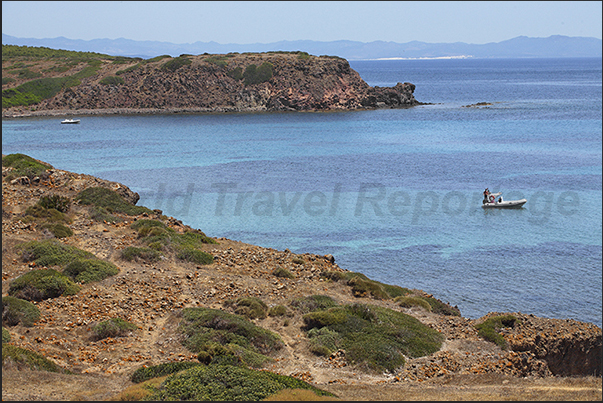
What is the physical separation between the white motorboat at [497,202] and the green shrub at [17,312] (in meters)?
33.0

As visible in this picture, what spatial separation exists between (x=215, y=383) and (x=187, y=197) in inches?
1332

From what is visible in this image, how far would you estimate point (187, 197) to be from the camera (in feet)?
145

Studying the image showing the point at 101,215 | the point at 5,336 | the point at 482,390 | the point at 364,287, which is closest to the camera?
the point at 482,390

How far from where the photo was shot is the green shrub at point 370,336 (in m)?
15.1

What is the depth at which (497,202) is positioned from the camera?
40.3 meters

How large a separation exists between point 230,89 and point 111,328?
101859 mm

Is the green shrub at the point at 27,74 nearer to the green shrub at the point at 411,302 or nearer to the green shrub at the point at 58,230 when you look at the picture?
the green shrub at the point at 58,230

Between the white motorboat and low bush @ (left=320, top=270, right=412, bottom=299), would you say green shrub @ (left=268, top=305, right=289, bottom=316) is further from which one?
the white motorboat

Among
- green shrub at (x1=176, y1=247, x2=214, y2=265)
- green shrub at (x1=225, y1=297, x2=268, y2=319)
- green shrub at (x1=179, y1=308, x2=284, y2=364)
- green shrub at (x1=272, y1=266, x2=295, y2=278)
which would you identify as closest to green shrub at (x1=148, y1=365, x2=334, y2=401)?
green shrub at (x1=179, y1=308, x2=284, y2=364)

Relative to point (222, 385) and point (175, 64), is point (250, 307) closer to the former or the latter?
point (222, 385)

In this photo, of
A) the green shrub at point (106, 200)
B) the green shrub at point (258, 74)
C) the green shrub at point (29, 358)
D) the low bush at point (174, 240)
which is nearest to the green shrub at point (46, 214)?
the green shrub at point (106, 200)

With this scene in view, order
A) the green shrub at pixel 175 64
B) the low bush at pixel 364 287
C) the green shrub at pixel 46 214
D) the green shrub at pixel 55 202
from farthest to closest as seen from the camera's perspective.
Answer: the green shrub at pixel 175 64, the green shrub at pixel 55 202, the green shrub at pixel 46 214, the low bush at pixel 364 287

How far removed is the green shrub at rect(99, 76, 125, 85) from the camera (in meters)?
112

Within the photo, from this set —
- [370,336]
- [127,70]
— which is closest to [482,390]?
[370,336]
